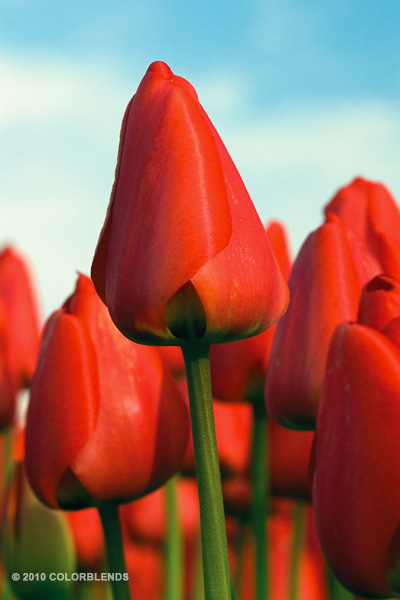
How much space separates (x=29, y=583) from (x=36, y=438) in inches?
8.5

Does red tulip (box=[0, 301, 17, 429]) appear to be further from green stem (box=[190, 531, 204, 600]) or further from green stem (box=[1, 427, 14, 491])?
green stem (box=[190, 531, 204, 600])

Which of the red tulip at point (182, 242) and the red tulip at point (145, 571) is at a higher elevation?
the red tulip at point (182, 242)

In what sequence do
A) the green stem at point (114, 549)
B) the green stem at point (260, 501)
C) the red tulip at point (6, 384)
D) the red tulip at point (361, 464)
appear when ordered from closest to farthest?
the red tulip at point (361, 464) → the green stem at point (114, 549) → the green stem at point (260, 501) → the red tulip at point (6, 384)

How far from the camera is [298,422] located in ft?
1.93

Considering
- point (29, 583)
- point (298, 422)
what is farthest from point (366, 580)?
point (29, 583)

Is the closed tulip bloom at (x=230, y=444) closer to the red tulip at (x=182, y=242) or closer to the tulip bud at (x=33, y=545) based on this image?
the tulip bud at (x=33, y=545)

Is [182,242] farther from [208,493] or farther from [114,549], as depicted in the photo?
[114,549]

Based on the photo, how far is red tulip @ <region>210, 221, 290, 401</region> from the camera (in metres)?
0.66

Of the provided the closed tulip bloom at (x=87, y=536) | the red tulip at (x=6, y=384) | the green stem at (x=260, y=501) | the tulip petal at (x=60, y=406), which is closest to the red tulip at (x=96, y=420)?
the tulip petal at (x=60, y=406)

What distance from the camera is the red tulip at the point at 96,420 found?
546 mm

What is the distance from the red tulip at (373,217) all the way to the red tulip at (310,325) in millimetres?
121

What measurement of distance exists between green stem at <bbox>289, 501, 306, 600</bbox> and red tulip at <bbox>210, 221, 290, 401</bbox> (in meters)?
0.11

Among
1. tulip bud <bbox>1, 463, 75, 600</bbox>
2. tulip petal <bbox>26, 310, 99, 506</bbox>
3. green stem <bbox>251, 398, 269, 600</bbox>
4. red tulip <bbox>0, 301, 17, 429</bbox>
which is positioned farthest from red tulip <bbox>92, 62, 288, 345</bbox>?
red tulip <bbox>0, 301, 17, 429</bbox>

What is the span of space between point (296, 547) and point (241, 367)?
197 mm
